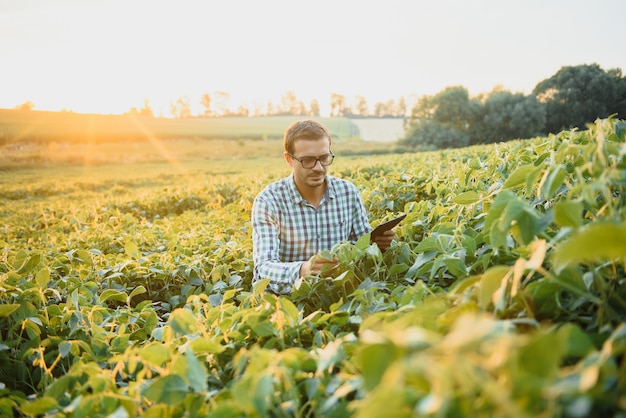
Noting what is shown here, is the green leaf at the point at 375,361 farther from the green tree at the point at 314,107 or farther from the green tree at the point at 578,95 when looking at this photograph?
the green tree at the point at 314,107

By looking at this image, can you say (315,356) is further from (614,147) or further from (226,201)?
(226,201)

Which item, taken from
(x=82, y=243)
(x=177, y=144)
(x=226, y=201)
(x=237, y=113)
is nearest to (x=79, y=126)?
(x=177, y=144)

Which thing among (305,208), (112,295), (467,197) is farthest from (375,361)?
(305,208)

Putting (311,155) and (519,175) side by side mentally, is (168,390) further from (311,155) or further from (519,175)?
(311,155)

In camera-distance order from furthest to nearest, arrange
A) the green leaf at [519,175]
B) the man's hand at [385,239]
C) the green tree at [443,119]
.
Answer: the green tree at [443,119] < the man's hand at [385,239] < the green leaf at [519,175]

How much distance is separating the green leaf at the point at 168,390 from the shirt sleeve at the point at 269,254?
5.06 feet

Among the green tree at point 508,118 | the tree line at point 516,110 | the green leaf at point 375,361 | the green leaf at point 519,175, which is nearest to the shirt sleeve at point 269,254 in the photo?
the green leaf at point 519,175

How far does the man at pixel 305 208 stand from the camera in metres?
3.20

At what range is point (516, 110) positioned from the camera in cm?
4209

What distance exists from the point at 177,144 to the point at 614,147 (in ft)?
153

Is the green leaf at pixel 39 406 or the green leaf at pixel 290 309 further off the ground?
the green leaf at pixel 290 309

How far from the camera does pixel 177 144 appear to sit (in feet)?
148

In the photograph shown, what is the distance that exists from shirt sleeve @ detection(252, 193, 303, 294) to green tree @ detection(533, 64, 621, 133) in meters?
38.8

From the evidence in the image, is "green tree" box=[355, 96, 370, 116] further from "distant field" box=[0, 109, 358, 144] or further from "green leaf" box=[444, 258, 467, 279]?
"green leaf" box=[444, 258, 467, 279]
